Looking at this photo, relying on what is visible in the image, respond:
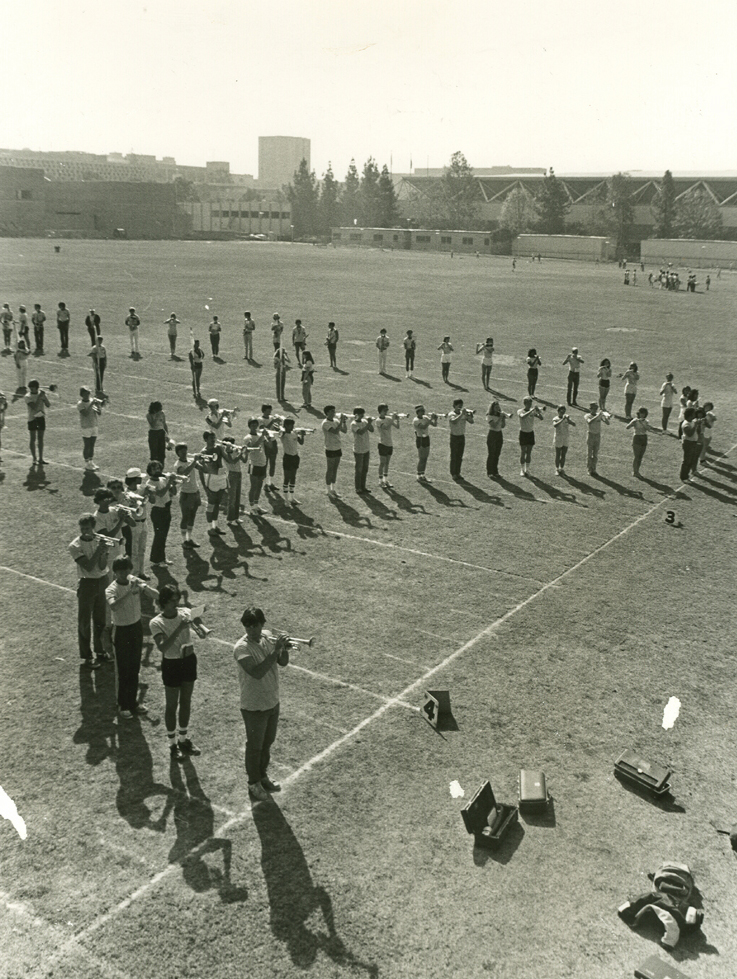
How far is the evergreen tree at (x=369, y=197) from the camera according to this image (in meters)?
146

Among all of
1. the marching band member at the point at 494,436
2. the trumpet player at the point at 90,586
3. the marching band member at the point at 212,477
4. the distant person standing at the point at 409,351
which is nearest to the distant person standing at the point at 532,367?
the distant person standing at the point at 409,351

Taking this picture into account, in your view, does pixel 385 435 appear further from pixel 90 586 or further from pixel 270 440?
pixel 90 586

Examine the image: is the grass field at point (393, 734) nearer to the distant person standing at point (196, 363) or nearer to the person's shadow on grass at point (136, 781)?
the person's shadow on grass at point (136, 781)

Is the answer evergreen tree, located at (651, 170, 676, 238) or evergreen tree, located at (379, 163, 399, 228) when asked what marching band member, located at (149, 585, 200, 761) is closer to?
evergreen tree, located at (651, 170, 676, 238)

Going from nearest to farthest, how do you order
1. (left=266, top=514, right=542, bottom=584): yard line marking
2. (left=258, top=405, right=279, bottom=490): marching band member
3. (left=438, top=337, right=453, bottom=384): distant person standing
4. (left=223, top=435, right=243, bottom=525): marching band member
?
(left=266, top=514, right=542, bottom=584): yard line marking < (left=223, top=435, right=243, bottom=525): marching band member < (left=258, top=405, right=279, bottom=490): marching band member < (left=438, top=337, right=453, bottom=384): distant person standing

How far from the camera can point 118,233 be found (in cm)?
12056

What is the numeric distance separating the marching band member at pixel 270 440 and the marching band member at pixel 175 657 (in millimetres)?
8499

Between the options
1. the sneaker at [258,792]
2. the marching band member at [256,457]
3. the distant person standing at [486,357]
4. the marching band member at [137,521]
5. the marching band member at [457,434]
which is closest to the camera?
the sneaker at [258,792]

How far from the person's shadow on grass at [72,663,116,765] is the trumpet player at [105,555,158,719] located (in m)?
0.33

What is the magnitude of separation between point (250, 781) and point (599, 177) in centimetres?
14607

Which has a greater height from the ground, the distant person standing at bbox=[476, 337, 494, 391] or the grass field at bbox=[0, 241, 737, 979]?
the distant person standing at bbox=[476, 337, 494, 391]

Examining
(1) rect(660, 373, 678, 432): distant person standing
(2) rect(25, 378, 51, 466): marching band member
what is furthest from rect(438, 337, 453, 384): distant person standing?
(2) rect(25, 378, 51, 466): marching band member

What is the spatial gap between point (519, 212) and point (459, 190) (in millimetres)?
22544

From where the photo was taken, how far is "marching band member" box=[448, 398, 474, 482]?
785 inches
